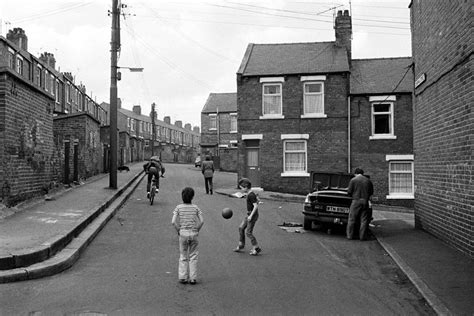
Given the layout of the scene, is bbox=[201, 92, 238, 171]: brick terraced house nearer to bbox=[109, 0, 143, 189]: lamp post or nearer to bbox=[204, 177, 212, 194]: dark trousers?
bbox=[204, 177, 212, 194]: dark trousers

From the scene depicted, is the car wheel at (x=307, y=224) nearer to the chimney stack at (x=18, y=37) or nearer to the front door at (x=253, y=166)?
the front door at (x=253, y=166)

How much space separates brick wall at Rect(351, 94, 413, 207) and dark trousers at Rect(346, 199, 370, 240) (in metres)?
12.9

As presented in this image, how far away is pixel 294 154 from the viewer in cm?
2427

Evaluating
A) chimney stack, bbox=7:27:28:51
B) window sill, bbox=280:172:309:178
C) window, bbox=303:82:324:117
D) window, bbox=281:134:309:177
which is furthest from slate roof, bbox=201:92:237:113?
window sill, bbox=280:172:309:178

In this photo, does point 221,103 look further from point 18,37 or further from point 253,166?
point 253,166

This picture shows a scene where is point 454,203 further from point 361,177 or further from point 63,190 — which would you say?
point 63,190

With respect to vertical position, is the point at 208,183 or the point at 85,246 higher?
the point at 208,183

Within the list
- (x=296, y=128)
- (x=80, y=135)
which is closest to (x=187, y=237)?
(x=80, y=135)

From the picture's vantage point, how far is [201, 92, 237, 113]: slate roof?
2046 inches

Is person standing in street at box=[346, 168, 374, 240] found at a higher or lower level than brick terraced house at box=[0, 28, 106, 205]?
lower

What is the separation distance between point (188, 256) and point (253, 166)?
1807 cm

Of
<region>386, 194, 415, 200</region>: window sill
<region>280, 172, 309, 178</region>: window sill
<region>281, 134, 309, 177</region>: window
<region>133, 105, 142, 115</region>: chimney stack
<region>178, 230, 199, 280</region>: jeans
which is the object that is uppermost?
<region>133, 105, 142, 115</region>: chimney stack

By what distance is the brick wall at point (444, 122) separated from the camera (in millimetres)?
8672

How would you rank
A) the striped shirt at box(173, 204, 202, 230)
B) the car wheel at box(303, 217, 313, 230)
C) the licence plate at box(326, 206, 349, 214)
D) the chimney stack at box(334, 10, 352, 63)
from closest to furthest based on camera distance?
the striped shirt at box(173, 204, 202, 230), the licence plate at box(326, 206, 349, 214), the car wheel at box(303, 217, 313, 230), the chimney stack at box(334, 10, 352, 63)
